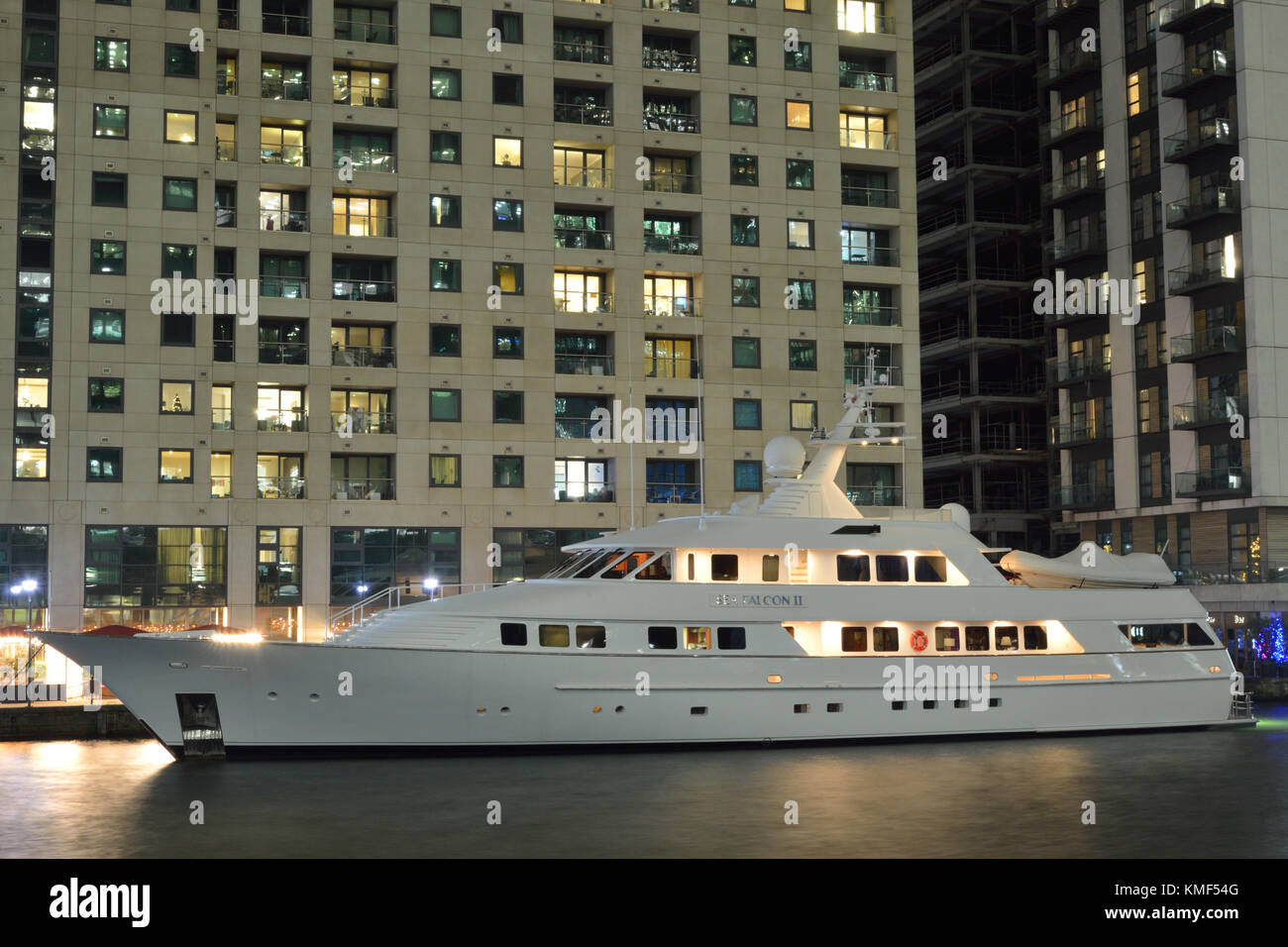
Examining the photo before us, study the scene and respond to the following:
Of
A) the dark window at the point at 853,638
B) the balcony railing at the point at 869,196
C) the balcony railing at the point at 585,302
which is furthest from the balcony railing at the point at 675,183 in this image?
the dark window at the point at 853,638

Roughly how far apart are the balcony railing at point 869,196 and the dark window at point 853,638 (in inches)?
1146

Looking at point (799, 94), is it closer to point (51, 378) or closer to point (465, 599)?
point (51, 378)

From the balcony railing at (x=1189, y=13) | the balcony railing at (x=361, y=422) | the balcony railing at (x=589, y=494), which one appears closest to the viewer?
the balcony railing at (x=361, y=422)

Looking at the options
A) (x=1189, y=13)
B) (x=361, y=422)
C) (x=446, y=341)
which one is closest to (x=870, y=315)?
(x=446, y=341)

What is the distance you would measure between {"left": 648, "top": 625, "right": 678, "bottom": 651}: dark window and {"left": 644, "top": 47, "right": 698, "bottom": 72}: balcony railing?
100ft

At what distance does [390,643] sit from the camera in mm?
30516

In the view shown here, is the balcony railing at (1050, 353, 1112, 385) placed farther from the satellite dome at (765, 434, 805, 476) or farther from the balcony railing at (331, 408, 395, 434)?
the satellite dome at (765, 434, 805, 476)

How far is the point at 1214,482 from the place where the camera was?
59469mm

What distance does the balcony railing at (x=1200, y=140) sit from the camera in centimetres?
5976

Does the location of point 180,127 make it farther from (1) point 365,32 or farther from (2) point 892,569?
(2) point 892,569

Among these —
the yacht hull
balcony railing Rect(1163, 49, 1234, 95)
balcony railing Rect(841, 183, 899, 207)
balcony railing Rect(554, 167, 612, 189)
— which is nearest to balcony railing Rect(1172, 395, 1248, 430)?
balcony railing Rect(1163, 49, 1234, 95)

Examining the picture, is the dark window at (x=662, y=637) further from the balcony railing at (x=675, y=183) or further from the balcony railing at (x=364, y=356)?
the balcony railing at (x=675, y=183)

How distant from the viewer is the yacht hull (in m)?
29.7

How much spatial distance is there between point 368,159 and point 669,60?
40.4 feet
